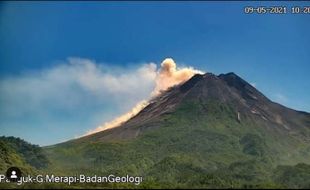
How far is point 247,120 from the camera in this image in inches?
2982

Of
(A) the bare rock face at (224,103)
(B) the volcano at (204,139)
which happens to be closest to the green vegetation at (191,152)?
(B) the volcano at (204,139)

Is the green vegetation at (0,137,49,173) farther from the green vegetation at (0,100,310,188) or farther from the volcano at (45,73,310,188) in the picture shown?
the volcano at (45,73,310,188)

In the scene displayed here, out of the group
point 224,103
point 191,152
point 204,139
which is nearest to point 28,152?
point 191,152

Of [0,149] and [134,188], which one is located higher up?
[0,149]

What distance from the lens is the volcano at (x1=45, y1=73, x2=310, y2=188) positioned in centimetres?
4956

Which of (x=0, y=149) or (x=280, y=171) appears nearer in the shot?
(x=0, y=149)

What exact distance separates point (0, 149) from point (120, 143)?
20.9m

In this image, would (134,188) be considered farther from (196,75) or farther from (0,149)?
(196,75)

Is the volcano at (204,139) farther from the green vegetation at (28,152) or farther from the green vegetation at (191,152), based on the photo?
the green vegetation at (28,152)

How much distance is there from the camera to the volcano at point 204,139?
4956cm

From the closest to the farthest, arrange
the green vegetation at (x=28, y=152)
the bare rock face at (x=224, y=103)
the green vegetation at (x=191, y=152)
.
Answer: the green vegetation at (x=191, y=152)
the green vegetation at (x=28, y=152)
the bare rock face at (x=224, y=103)

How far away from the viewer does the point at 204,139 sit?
217 ft

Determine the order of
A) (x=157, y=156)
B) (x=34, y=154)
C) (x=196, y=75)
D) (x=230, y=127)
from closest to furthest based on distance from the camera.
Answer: (x=34, y=154)
(x=157, y=156)
(x=230, y=127)
(x=196, y=75)

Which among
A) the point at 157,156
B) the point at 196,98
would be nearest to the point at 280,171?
the point at 157,156
